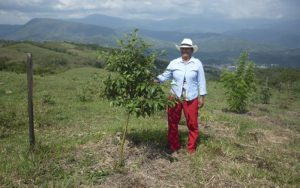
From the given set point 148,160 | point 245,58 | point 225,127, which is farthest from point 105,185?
point 245,58

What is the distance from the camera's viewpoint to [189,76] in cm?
1004

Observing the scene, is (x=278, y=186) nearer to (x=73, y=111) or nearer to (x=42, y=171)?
(x=42, y=171)

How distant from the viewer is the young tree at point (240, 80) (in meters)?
23.6

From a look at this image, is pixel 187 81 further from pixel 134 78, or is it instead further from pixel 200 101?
pixel 134 78

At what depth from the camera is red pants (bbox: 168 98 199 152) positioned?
10.1 m

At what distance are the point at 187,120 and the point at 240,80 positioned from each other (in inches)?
564

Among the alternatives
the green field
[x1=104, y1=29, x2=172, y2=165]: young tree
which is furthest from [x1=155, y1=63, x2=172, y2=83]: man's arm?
the green field

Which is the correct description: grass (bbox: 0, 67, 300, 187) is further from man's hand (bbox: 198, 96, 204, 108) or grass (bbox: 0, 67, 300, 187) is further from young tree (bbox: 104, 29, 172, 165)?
man's hand (bbox: 198, 96, 204, 108)

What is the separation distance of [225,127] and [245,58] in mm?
9373

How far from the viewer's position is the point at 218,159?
1039 centimetres

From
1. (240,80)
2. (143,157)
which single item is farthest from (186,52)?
(240,80)

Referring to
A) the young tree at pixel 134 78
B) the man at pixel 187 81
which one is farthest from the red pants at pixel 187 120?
the young tree at pixel 134 78

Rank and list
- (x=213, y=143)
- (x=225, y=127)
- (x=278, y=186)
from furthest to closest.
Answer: (x=225, y=127) → (x=213, y=143) → (x=278, y=186)

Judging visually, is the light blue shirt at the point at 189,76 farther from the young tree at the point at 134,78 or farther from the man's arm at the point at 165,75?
the young tree at the point at 134,78
